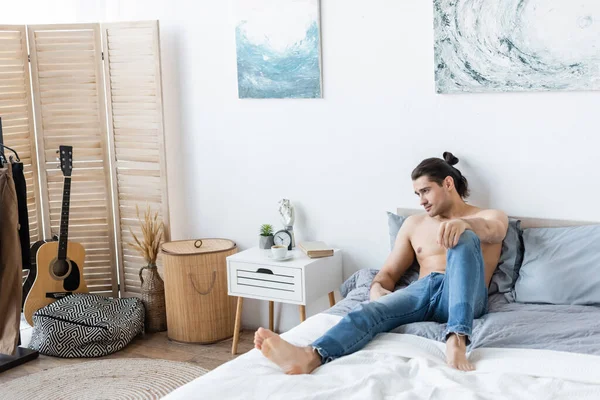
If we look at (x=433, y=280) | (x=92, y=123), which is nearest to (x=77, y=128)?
(x=92, y=123)

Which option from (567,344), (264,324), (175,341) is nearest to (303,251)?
(264,324)

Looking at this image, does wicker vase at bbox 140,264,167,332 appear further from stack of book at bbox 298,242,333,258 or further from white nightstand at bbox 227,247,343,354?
stack of book at bbox 298,242,333,258

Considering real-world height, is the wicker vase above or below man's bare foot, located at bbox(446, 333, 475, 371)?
below

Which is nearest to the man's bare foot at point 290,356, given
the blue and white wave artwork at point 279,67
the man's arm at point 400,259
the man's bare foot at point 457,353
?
the man's bare foot at point 457,353

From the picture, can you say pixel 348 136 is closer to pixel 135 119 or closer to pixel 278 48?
pixel 278 48

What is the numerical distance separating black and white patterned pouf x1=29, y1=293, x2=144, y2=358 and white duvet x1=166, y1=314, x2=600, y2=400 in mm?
1537

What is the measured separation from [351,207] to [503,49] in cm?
103

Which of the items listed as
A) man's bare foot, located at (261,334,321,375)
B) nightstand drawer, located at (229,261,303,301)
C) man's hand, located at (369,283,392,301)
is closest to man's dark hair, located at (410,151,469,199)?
man's hand, located at (369,283,392,301)

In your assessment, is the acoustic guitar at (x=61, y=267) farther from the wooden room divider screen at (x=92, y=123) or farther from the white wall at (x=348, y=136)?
the white wall at (x=348, y=136)

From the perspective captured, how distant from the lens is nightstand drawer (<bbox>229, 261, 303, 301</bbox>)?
11.8 ft

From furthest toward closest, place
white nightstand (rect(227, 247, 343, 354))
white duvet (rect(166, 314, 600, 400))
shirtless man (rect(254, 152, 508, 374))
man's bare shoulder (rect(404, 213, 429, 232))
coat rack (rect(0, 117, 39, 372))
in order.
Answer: coat rack (rect(0, 117, 39, 372))
white nightstand (rect(227, 247, 343, 354))
man's bare shoulder (rect(404, 213, 429, 232))
shirtless man (rect(254, 152, 508, 374))
white duvet (rect(166, 314, 600, 400))

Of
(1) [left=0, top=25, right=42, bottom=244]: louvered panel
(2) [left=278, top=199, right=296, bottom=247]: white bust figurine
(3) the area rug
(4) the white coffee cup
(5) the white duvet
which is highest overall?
(1) [left=0, top=25, right=42, bottom=244]: louvered panel

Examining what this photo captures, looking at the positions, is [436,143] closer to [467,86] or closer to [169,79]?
[467,86]

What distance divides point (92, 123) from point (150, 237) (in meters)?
0.70
